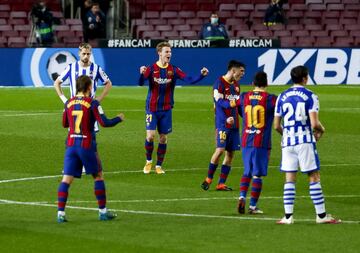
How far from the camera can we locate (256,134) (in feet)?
47.8

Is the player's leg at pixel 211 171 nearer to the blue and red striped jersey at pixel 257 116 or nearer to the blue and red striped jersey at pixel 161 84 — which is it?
the blue and red striped jersey at pixel 257 116

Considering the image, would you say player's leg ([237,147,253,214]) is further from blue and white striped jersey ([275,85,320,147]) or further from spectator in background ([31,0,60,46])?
spectator in background ([31,0,60,46])

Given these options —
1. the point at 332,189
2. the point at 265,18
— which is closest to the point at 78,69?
the point at 332,189

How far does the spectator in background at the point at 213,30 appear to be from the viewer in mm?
40344

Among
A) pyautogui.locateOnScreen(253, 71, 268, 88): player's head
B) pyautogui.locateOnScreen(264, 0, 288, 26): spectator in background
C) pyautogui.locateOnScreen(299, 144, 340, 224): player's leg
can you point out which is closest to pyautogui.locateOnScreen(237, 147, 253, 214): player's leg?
pyautogui.locateOnScreen(253, 71, 268, 88): player's head

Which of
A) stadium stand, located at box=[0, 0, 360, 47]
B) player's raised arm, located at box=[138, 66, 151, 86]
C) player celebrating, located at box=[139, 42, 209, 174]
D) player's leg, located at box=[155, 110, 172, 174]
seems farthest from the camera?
stadium stand, located at box=[0, 0, 360, 47]

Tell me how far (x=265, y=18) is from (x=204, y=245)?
103 ft

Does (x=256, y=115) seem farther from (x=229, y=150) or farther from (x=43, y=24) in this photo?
(x=43, y=24)

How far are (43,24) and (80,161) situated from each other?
25484 millimetres

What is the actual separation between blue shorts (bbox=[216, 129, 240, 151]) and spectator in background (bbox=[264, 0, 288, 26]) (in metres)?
26.1

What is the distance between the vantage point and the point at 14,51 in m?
37.4

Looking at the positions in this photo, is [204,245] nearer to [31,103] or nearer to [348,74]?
[31,103]

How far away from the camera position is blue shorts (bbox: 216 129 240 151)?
17.0 m

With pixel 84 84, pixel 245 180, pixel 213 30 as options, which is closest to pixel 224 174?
pixel 245 180
